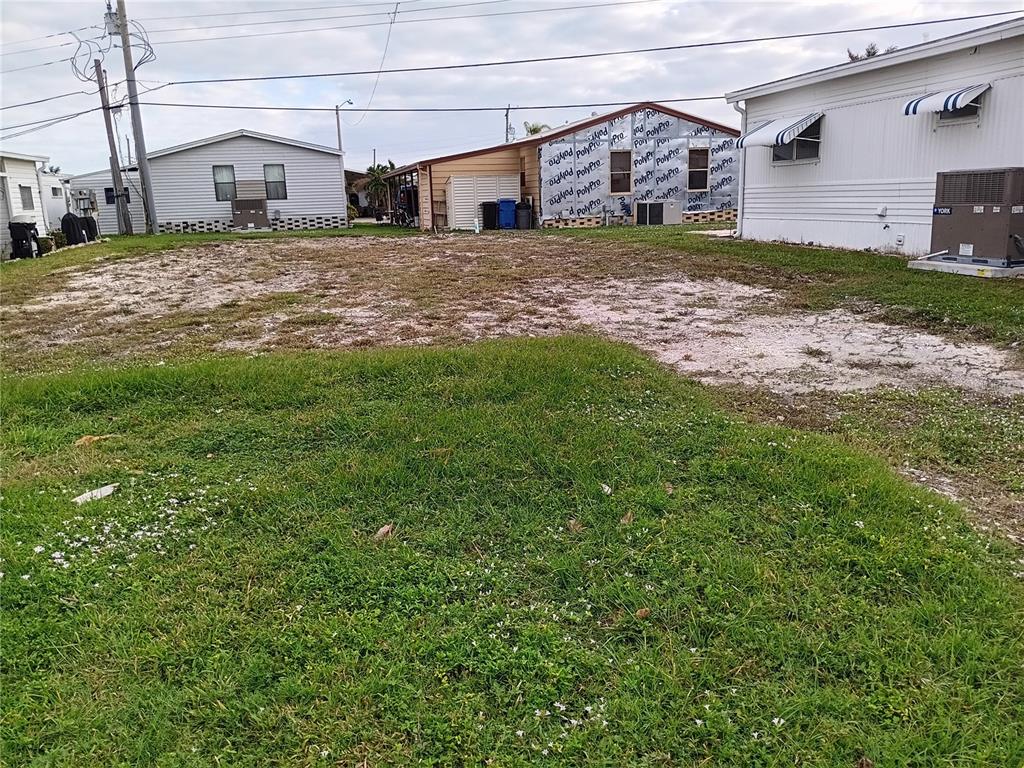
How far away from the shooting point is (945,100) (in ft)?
31.9

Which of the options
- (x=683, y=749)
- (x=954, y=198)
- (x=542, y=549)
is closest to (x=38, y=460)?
(x=542, y=549)

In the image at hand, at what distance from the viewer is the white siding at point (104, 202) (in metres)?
24.5

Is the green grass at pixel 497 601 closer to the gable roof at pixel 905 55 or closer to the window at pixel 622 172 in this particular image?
the gable roof at pixel 905 55

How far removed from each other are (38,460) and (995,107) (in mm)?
11166

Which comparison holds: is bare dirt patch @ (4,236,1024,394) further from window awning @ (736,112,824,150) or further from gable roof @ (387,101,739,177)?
gable roof @ (387,101,739,177)

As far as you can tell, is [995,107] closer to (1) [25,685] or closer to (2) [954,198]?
(2) [954,198]

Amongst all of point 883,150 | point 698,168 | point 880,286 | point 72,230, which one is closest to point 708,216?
point 698,168

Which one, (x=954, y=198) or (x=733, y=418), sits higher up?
(x=954, y=198)

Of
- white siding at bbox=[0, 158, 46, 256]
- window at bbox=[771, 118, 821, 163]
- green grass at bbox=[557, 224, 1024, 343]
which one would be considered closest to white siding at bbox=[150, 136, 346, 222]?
white siding at bbox=[0, 158, 46, 256]

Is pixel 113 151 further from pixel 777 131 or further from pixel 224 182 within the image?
pixel 777 131

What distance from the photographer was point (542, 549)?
8.94 ft

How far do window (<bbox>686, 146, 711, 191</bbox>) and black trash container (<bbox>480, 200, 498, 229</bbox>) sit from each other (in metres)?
6.36

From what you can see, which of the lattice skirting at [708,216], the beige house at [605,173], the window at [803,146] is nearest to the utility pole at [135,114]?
the beige house at [605,173]

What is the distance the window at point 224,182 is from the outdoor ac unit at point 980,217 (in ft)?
70.5
